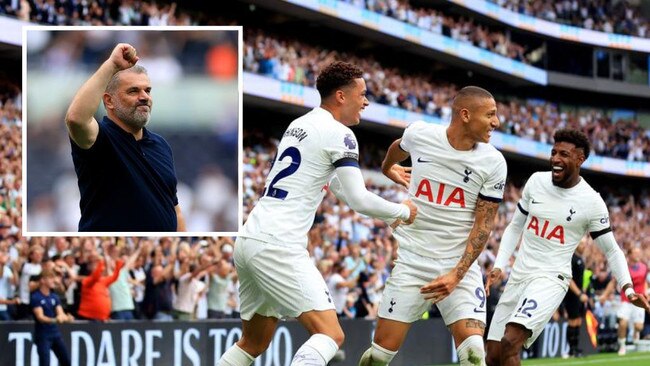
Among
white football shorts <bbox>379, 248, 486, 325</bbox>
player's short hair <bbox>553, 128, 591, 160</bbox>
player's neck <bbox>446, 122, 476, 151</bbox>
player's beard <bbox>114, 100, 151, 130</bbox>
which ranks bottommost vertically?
white football shorts <bbox>379, 248, 486, 325</bbox>

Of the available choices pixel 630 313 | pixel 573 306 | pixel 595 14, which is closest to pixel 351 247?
pixel 573 306

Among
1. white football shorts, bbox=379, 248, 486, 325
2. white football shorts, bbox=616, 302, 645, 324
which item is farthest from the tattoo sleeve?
white football shorts, bbox=616, 302, 645, 324

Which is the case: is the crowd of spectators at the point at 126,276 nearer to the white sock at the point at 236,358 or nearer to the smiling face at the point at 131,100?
the smiling face at the point at 131,100

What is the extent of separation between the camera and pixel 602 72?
63.5 meters

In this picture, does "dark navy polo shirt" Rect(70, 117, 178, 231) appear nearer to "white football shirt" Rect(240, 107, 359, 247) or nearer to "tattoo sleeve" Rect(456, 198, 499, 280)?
"white football shirt" Rect(240, 107, 359, 247)

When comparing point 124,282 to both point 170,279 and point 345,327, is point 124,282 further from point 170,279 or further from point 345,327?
point 345,327

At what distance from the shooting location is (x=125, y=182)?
9172 mm

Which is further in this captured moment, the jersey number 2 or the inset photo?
the inset photo

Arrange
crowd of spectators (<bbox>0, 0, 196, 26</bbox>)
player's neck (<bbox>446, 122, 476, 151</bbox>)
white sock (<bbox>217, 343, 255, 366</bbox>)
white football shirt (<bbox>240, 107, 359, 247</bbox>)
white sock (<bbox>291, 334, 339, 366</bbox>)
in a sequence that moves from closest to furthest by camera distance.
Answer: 1. white sock (<bbox>291, 334, 339, 366</bbox>)
2. white football shirt (<bbox>240, 107, 359, 247</bbox>)
3. white sock (<bbox>217, 343, 255, 366</bbox>)
4. player's neck (<bbox>446, 122, 476, 151</bbox>)
5. crowd of spectators (<bbox>0, 0, 196, 26</bbox>)

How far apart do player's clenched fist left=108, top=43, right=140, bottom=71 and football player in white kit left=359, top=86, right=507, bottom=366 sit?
10.2 ft

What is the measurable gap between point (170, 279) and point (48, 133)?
5.47 metres

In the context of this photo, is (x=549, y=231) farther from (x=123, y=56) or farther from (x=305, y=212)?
(x=123, y=56)

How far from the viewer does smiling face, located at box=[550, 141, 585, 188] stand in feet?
35.7

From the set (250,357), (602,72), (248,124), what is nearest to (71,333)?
(250,357)
